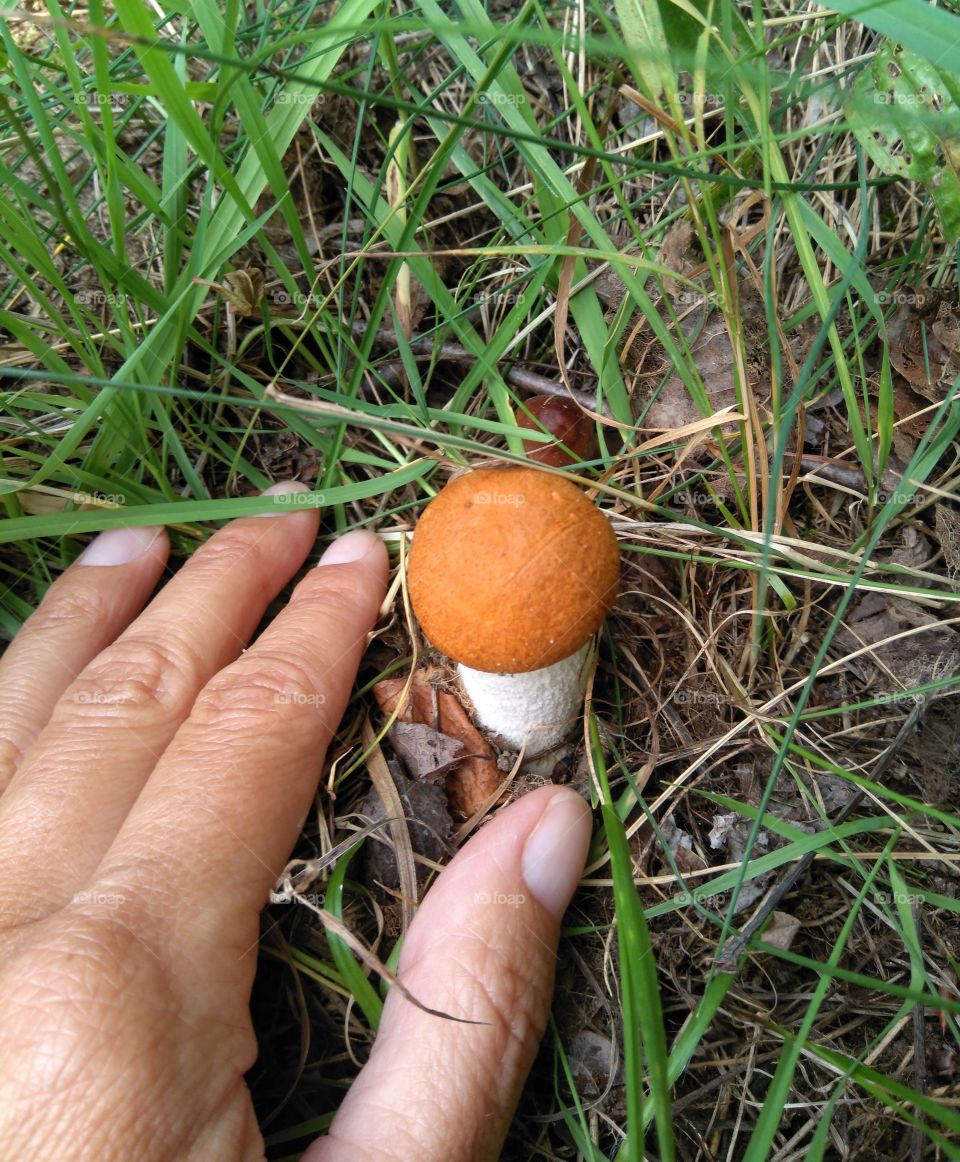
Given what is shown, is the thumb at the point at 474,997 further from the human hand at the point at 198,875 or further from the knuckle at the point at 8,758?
the knuckle at the point at 8,758

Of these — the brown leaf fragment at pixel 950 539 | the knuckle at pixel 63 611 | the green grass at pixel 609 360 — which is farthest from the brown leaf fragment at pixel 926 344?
the knuckle at pixel 63 611

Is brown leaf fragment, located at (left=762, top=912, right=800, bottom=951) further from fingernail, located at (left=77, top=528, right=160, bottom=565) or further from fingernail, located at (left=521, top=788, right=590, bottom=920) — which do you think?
fingernail, located at (left=77, top=528, right=160, bottom=565)

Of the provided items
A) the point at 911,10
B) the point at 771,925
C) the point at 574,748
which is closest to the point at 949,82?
the point at 911,10

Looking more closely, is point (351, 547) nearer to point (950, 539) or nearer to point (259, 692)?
point (259, 692)

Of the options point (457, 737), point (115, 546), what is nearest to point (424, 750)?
point (457, 737)

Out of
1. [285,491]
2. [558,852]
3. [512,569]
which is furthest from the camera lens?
[285,491]

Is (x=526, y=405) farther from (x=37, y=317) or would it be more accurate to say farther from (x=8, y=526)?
(x=37, y=317)

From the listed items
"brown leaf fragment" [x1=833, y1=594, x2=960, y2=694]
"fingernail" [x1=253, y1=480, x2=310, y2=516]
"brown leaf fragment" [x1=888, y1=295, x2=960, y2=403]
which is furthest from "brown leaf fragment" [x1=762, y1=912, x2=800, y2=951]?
"fingernail" [x1=253, y1=480, x2=310, y2=516]
